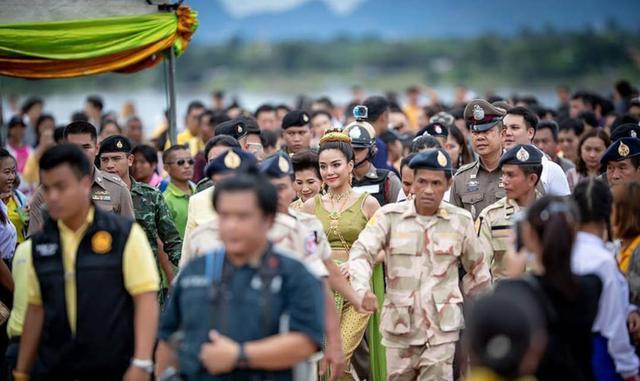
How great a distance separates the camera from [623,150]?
9086 millimetres

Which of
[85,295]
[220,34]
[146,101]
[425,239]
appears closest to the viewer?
[85,295]

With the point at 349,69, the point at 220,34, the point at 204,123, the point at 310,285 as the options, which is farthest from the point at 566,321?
the point at 220,34

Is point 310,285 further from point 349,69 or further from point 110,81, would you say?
point 349,69

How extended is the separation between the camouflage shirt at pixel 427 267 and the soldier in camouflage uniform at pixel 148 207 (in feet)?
7.49

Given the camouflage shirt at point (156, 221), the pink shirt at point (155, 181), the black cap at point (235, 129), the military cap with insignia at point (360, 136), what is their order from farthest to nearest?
the pink shirt at point (155, 181) < the black cap at point (235, 129) < the military cap with insignia at point (360, 136) < the camouflage shirt at point (156, 221)

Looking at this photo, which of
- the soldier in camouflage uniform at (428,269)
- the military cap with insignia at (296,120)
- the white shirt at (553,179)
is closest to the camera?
the soldier in camouflage uniform at (428,269)

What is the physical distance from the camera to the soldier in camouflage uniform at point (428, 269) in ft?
25.1

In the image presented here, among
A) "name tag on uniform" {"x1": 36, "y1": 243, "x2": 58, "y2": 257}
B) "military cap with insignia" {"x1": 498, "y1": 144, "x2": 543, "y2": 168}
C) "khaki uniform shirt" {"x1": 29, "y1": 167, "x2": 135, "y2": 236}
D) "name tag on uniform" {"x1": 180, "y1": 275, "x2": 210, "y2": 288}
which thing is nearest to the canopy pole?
"khaki uniform shirt" {"x1": 29, "y1": 167, "x2": 135, "y2": 236}

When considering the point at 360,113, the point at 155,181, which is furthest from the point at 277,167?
the point at 155,181

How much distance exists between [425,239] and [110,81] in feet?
177

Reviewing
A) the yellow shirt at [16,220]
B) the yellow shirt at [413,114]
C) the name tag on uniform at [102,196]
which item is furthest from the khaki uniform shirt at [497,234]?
the yellow shirt at [413,114]

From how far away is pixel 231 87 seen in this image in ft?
203

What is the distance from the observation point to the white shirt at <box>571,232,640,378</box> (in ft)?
19.6

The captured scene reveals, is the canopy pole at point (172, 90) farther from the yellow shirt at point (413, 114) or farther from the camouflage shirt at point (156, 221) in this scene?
the yellow shirt at point (413, 114)
